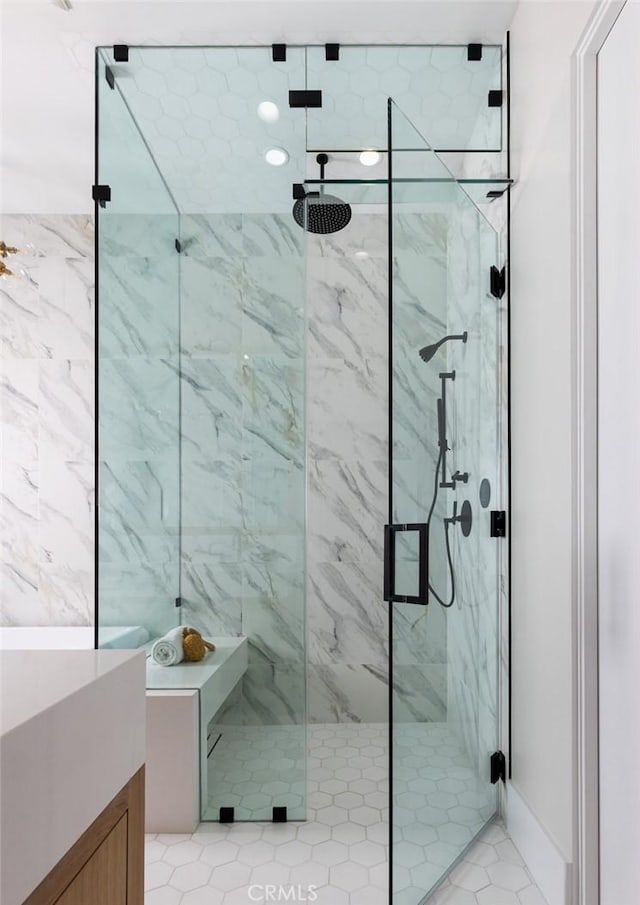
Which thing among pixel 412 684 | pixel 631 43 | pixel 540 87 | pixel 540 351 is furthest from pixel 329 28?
pixel 412 684

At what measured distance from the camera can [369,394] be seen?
3.45 m

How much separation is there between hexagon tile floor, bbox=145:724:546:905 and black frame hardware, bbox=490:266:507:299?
146cm

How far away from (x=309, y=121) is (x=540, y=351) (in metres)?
1.17

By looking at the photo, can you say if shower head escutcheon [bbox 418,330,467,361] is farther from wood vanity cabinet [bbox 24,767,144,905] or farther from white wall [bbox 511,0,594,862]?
wood vanity cabinet [bbox 24,767,144,905]

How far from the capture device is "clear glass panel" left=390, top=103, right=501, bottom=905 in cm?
172

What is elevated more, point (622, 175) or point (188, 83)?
point (188, 83)

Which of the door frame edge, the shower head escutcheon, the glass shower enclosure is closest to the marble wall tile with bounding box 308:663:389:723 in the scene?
the glass shower enclosure

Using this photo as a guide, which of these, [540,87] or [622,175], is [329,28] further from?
[622,175]

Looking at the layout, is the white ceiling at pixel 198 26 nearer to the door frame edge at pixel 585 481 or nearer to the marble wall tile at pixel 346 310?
the door frame edge at pixel 585 481

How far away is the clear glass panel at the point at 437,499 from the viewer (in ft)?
5.63

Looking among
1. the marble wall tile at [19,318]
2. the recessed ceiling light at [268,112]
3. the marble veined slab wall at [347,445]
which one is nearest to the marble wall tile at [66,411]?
the marble wall tile at [19,318]

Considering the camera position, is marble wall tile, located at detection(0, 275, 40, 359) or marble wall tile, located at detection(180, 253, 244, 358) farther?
marble wall tile, located at detection(0, 275, 40, 359)

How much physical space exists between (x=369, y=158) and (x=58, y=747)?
7.58 feet

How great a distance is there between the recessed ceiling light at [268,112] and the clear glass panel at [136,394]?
0.43 meters
